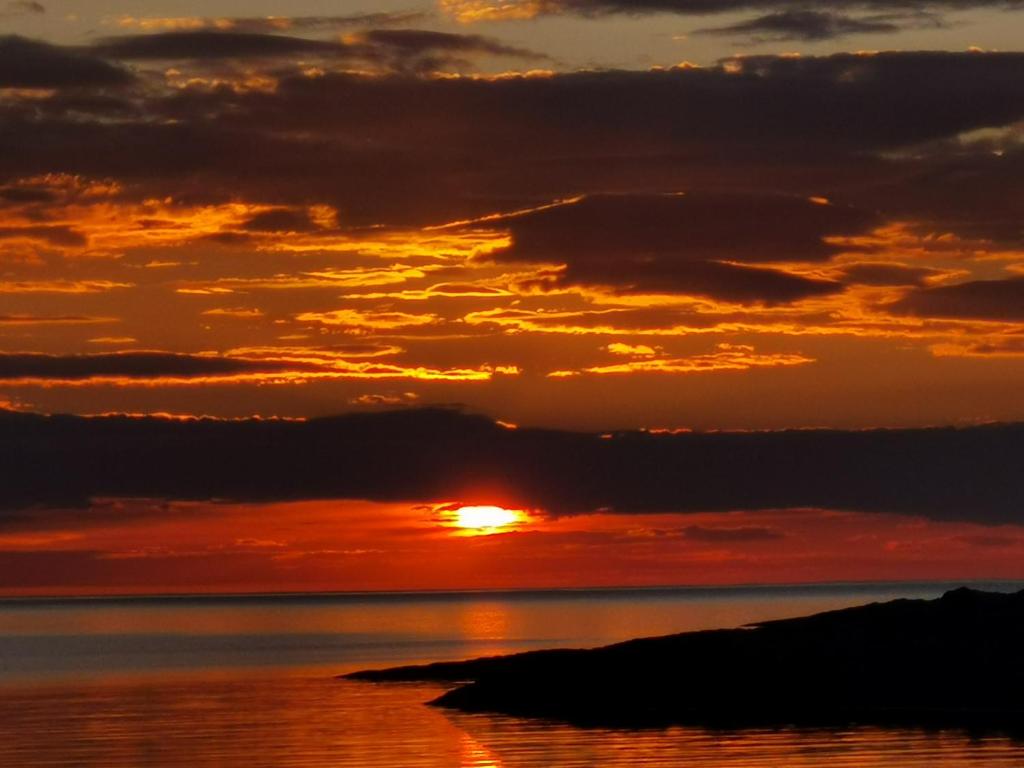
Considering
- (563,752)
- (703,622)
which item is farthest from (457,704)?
(703,622)

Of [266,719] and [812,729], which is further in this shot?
[266,719]

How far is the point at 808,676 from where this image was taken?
8125 cm

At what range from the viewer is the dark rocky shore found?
253ft

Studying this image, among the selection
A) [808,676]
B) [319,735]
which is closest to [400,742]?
[319,735]

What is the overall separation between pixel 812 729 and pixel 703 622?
12253cm

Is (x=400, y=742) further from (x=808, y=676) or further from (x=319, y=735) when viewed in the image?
(x=808, y=676)

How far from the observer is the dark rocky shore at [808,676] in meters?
77.2

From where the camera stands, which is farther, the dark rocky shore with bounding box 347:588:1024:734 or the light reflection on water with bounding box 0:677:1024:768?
the dark rocky shore with bounding box 347:588:1024:734

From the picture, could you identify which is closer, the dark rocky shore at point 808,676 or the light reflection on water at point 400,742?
the light reflection on water at point 400,742

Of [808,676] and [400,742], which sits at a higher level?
[808,676]

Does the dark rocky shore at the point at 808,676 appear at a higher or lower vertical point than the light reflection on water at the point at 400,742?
higher

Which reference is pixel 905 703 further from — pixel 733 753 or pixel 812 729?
pixel 733 753

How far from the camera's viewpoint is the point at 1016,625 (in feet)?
272

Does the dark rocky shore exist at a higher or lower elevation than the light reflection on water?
higher
